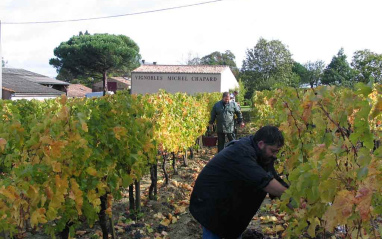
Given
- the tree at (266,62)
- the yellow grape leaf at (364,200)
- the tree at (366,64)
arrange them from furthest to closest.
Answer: the tree at (266,62) < the tree at (366,64) < the yellow grape leaf at (364,200)

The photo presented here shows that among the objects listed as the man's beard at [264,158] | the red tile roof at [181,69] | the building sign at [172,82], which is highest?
the red tile roof at [181,69]

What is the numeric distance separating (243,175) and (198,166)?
24.7 ft

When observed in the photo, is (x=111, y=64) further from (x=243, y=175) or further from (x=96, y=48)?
(x=243, y=175)

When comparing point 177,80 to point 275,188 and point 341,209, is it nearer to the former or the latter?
point 275,188

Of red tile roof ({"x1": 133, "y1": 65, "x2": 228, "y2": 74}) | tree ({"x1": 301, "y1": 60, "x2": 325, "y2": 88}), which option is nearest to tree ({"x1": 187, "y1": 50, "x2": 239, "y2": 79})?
tree ({"x1": 301, "y1": 60, "x2": 325, "y2": 88})

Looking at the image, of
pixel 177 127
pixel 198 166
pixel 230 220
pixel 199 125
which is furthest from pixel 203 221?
pixel 199 125

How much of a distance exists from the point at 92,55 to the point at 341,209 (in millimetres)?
50999

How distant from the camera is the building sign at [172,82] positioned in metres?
50.1

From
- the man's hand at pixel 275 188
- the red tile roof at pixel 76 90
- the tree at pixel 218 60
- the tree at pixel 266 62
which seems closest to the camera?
the man's hand at pixel 275 188

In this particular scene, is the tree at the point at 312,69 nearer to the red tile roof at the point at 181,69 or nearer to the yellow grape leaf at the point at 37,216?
the red tile roof at the point at 181,69

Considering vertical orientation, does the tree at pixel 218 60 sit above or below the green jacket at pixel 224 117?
above

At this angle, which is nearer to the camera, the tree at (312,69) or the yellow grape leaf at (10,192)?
the yellow grape leaf at (10,192)

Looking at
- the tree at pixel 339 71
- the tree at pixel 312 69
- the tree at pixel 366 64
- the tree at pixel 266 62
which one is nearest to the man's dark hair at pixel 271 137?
the tree at pixel 366 64

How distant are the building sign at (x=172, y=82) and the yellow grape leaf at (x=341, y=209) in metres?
48.1
